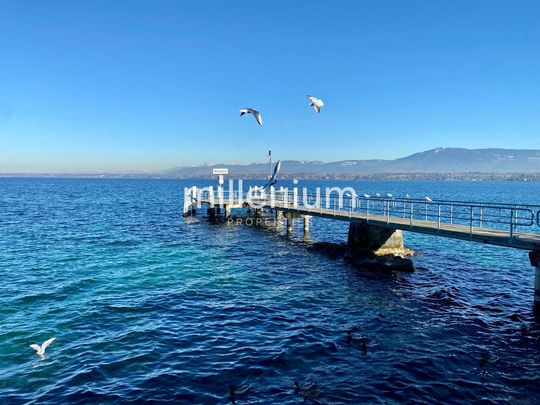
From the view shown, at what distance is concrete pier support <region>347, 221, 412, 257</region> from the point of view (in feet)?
83.0

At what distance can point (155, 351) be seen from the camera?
1209 centimetres

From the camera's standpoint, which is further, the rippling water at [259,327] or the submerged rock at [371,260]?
the submerged rock at [371,260]

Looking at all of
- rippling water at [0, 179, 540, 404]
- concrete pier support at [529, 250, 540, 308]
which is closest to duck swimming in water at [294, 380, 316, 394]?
rippling water at [0, 179, 540, 404]

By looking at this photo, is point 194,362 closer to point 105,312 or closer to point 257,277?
point 105,312

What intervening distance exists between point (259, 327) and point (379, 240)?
13532 mm

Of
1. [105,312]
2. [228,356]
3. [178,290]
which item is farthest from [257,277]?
[228,356]

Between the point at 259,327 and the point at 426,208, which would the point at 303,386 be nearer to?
the point at 259,327

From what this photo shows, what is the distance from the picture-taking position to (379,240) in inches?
1003

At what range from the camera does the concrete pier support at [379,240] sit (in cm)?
2530

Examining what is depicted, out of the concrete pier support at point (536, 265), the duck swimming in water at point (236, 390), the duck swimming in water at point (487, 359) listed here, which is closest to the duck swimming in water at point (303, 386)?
the duck swimming in water at point (236, 390)

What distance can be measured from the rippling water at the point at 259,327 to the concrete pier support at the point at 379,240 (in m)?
1.96

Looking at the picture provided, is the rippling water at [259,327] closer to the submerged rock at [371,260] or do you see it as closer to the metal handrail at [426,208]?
the submerged rock at [371,260]

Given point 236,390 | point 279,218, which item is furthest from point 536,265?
A: point 279,218

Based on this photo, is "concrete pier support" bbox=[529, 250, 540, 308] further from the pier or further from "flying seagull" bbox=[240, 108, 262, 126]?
"flying seagull" bbox=[240, 108, 262, 126]
